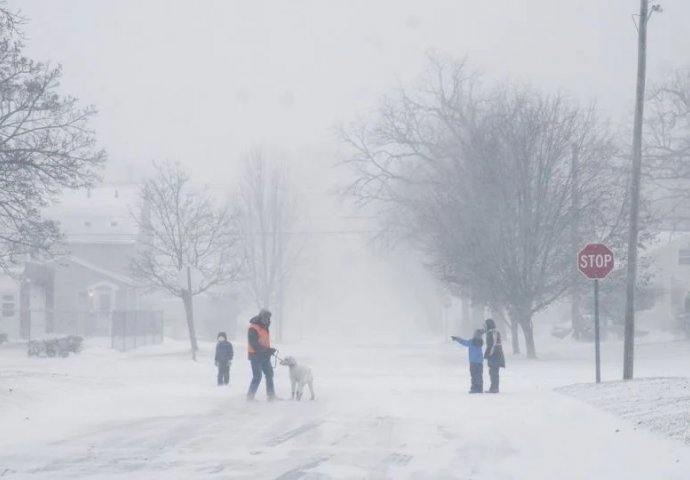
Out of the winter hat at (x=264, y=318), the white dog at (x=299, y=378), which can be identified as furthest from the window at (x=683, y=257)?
the white dog at (x=299, y=378)

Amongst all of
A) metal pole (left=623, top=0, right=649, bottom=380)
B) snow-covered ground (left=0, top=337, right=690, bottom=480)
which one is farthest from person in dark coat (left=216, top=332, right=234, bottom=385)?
metal pole (left=623, top=0, right=649, bottom=380)

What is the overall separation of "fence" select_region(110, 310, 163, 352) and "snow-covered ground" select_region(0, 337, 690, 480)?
21926 mm

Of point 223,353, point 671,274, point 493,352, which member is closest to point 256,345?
point 493,352

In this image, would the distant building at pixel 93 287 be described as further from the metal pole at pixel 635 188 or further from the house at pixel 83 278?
the metal pole at pixel 635 188

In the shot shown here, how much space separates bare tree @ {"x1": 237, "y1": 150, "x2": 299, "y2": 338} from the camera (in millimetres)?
72000

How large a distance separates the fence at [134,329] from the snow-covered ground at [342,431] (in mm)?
21926

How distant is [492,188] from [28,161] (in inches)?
844

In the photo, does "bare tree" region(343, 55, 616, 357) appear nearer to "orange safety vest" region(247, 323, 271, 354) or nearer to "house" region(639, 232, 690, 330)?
"orange safety vest" region(247, 323, 271, 354)

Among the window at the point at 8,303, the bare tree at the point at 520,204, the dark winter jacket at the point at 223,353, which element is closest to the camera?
the dark winter jacket at the point at 223,353

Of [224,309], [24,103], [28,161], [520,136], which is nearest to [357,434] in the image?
[28,161]

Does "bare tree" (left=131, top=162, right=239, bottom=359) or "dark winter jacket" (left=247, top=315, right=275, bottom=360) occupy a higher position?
"bare tree" (left=131, top=162, right=239, bottom=359)

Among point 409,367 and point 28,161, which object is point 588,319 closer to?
point 409,367

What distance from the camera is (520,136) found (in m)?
40.1

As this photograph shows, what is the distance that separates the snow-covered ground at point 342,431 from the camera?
12.1 m
